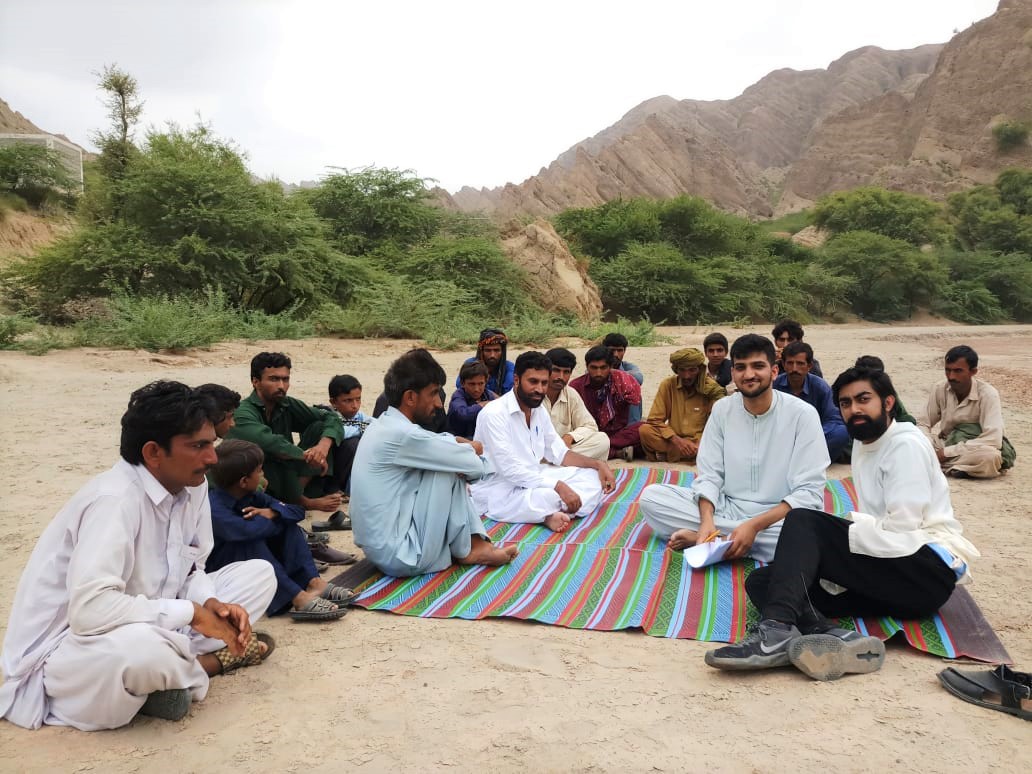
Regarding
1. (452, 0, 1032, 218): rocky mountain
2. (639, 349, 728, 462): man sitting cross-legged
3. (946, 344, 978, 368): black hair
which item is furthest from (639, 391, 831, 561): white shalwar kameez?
(452, 0, 1032, 218): rocky mountain

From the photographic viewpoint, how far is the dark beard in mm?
2980

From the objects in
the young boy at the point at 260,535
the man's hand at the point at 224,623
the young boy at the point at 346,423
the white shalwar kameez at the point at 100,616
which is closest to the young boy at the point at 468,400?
the young boy at the point at 346,423

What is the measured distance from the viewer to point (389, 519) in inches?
143

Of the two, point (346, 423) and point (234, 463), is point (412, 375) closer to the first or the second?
point (234, 463)

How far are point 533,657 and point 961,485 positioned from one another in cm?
400

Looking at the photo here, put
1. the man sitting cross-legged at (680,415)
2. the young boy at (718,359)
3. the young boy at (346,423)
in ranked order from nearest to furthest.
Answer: the young boy at (346,423)
the man sitting cross-legged at (680,415)
the young boy at (718,359)

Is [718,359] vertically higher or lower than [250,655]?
higher

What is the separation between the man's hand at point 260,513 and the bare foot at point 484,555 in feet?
3.43

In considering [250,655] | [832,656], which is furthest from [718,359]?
[250,655]

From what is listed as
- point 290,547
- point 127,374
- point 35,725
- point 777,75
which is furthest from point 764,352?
point 777,75

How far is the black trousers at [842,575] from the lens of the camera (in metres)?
2.86

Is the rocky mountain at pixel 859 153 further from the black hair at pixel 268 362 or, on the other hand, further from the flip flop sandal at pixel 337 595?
the flip flop sandal at pixel 337 595

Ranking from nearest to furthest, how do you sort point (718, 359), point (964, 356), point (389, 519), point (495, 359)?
point (389, 519), point (964, 356), point (495, 359), point (718, 359)

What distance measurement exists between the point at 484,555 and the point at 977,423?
404cm
